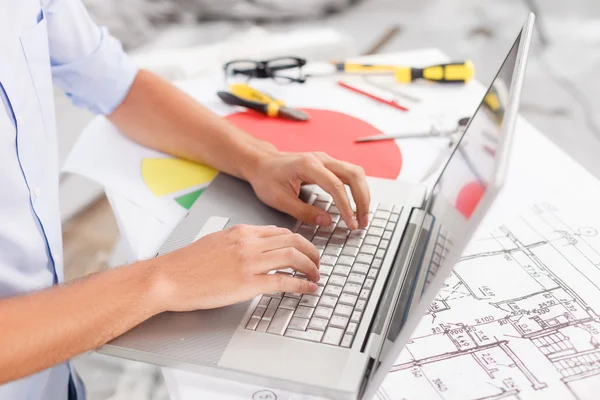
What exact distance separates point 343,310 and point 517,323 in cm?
20

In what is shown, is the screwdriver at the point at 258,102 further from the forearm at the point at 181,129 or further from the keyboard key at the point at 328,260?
the keyboard key at the point at 328,260

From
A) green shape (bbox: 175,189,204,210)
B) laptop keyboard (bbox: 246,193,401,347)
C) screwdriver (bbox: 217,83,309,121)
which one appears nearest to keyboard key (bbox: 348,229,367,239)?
laptop keyboard (bbox: 246,193,401,347)

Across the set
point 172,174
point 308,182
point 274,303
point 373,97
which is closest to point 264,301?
point 274,303

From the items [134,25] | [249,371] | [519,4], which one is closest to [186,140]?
[249,371]

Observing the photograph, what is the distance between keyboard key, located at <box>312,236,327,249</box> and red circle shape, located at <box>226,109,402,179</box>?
0.19m

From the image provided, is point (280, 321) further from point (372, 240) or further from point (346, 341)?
point (372, 240)

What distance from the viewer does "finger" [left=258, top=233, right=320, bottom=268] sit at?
0.64 meters

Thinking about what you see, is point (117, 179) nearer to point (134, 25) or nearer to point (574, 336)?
point (574, 336)

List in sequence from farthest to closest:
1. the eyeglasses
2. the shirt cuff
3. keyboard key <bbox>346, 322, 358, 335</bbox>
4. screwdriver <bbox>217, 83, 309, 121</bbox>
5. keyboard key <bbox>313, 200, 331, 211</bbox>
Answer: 1. the eyeglasses
2. screwdriver <bbox>217, 83, 309, 121</bbox>
3. the shirt cuff
4. keyboard key <bbox>313, 200, 331, 211</bbox>
5. keyboard key <bbox>346, 322, 358, 335</bbox>

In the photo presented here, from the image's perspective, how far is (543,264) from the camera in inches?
29.1

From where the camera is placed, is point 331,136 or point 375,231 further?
point 331,136

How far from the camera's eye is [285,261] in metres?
0.63

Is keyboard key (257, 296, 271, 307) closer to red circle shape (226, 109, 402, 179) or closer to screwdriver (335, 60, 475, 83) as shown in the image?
red circle shape (226, 109, 402, 179)

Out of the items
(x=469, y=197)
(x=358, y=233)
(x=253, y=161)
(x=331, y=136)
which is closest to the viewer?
(x=469, y=197)
